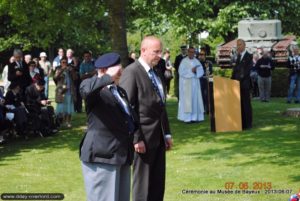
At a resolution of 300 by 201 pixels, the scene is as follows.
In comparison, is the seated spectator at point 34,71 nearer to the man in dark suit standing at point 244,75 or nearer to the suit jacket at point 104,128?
the man in dark suit standing at point 244,75

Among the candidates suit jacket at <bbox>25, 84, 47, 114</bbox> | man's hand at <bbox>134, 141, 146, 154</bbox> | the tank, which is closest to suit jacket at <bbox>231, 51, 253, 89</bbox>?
suit jacket at <bbox>25, 84, 47, 114</bbox>

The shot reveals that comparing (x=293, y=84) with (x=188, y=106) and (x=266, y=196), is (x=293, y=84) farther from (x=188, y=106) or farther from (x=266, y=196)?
(x=266, y=196)

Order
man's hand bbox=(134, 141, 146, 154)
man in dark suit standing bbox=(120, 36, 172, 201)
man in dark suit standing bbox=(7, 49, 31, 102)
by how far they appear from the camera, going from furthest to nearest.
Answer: man in dark suit standing bbox=(7, 49, 31, 102) → man in dark suit standing bbox=(120, 36, 172, 201) → man's hand bbox=(134, 141, 146, 154)

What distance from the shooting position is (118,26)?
1543 cm

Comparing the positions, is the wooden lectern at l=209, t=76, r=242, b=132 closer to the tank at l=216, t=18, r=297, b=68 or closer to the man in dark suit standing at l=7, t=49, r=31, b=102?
the man in dark suit standing at l=7, t=49, r=31, b=102

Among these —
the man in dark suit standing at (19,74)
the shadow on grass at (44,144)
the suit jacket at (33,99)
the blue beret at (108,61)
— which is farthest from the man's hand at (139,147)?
the man in dark suit standing at (19,74)

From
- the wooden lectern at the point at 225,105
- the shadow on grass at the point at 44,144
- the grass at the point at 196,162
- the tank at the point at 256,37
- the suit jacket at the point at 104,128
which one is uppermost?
the tank at the point at 256,37

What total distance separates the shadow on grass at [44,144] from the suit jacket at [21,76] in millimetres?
1380

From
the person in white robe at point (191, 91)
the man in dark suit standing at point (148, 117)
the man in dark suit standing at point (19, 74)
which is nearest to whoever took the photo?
the man in dark suit standing at point (148, 117)

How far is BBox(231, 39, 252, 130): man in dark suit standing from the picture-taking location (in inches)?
571

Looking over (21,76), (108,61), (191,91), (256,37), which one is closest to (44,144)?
(21,76)

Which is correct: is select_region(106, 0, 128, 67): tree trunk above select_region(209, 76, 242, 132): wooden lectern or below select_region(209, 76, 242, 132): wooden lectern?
above

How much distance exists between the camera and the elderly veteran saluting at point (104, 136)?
18.2 ft

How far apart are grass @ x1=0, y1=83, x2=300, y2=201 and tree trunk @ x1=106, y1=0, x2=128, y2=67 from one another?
2172 mm
